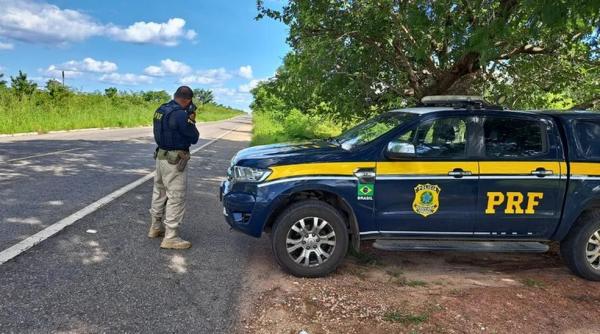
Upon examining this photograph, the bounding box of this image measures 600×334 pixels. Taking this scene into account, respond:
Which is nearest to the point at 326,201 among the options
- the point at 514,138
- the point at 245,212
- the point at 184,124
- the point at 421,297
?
the point at 245,212

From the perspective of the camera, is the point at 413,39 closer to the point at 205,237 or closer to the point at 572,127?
the point at 572,127

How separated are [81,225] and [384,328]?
4.04 m

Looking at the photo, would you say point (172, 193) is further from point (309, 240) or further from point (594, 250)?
point (594, 250)

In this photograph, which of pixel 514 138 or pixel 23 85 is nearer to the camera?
pixel 514 138

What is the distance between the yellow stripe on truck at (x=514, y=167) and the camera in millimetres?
4859

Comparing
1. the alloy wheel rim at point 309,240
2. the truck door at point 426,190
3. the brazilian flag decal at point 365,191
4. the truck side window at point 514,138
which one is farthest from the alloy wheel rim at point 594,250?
the alloy wheel rim at point 309,240

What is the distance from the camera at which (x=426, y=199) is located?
4805 mm

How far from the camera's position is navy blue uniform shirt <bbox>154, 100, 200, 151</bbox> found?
5.27m

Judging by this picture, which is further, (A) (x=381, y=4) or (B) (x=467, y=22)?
(A) (x=381, y=4)

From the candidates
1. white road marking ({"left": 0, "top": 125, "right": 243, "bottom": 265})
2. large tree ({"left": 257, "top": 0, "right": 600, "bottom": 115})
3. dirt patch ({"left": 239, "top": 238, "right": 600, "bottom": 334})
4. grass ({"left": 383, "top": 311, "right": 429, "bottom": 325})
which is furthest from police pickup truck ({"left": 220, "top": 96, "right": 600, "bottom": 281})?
large tree ({"left": 257, "top": 0, "right": 600, "bottom": 115})

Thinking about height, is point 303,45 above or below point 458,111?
above

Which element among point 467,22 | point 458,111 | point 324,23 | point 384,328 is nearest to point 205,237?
point 384,328

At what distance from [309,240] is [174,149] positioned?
1.87m

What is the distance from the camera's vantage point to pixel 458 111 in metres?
5.10
